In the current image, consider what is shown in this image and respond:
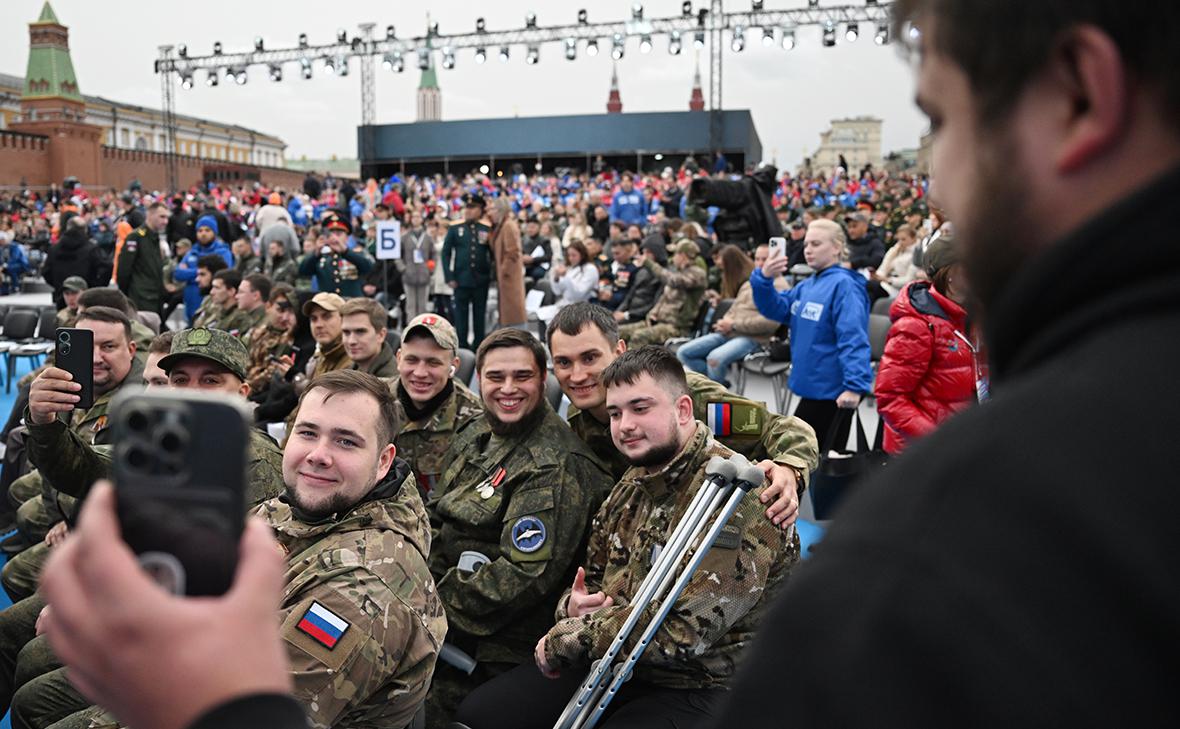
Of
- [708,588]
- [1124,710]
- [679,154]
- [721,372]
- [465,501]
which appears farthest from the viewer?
[679,154]

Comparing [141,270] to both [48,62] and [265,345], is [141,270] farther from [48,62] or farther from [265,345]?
[48,62]

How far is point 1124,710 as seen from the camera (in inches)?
18.9

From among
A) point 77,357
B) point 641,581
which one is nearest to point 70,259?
point 77,357

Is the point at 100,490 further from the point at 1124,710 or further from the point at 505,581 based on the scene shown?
the point at 505,581

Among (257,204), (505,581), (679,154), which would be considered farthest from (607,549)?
(679,154)

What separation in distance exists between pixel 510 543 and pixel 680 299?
19.7 feet

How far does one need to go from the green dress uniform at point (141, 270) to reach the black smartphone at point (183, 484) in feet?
35.9

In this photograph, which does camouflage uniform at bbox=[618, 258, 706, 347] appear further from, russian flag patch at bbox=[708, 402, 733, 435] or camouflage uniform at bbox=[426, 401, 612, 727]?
camouflage uniform at bbox=[426, 401, 612, 727]

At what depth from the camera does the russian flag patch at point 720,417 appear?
11.2 feet

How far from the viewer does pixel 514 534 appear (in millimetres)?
3062

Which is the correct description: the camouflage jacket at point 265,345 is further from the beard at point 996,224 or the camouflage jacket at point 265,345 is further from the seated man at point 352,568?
the beard at point 996,224

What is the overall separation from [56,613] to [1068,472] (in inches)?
23.6

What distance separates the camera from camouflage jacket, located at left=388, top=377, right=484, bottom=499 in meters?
4.03

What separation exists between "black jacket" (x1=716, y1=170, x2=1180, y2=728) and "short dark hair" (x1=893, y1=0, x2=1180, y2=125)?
7cm
